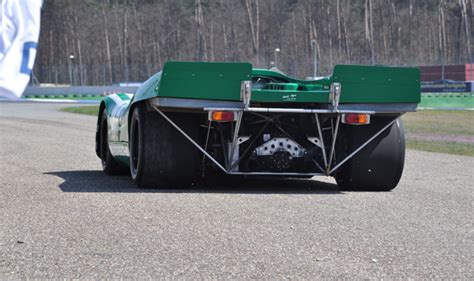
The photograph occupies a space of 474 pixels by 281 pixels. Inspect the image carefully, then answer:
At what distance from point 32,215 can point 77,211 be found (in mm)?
376

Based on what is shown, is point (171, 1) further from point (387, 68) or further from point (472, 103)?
point (387, 68)

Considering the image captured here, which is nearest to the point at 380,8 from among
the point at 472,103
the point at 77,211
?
the point at 472,103

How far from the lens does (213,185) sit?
9531 millimetres

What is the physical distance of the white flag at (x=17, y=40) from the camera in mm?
3656

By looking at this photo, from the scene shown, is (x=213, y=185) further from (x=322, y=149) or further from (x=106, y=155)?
(x=106, y=155)

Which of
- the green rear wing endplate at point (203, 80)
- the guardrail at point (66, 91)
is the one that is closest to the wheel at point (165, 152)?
the green rear wing endplate at point (203, 80)

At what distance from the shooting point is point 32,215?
6.85 m

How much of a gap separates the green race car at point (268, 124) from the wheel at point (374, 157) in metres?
0.01

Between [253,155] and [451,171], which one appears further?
[451,171]

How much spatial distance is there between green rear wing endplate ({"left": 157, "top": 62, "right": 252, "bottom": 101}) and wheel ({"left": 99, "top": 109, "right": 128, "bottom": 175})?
2.51m

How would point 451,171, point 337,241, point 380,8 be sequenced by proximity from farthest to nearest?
point 380,8 < point 451,171 < point 337,241

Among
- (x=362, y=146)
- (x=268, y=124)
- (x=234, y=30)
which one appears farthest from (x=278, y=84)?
(x=234, y=30)

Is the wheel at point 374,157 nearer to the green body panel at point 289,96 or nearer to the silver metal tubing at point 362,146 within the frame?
the silver metal tubing at point 362,146

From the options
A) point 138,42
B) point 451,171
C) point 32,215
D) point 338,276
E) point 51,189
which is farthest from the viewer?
point 138,42
